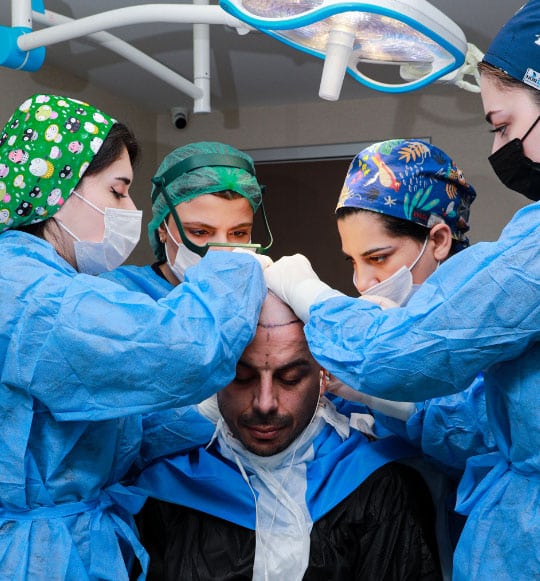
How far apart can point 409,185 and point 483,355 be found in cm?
69

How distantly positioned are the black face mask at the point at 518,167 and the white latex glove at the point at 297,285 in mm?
348

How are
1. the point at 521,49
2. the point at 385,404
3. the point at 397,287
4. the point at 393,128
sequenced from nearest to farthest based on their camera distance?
the point at 521,49 < the point at 385,404 < the point at 397,287 < the point at 393,128

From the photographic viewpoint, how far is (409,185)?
1.75 metres

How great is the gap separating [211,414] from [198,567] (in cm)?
34

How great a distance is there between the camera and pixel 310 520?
1.60 m

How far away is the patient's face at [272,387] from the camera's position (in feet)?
5.30

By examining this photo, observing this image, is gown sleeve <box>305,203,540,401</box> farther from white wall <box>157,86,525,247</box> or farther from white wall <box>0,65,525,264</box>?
white wall <box>157,86,525,247</box>

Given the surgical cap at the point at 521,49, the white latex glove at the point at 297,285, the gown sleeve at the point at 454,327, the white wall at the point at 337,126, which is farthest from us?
the white wall at the point at 337,126

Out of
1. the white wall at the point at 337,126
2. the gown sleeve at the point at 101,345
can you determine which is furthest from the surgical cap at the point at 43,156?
the white wall at the point at 337,126

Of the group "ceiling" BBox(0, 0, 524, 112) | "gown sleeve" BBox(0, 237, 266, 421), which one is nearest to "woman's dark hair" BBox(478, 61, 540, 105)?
"gown sleeve" BBox(0, 237, 266, 421)

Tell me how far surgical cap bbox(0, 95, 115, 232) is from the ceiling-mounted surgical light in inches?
16.0

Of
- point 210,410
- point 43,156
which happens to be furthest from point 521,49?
point 210,410

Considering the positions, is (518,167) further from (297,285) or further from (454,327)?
(297,285)

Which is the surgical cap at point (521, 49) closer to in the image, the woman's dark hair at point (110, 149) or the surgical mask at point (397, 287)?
the surgical mask at point (397, 287)
